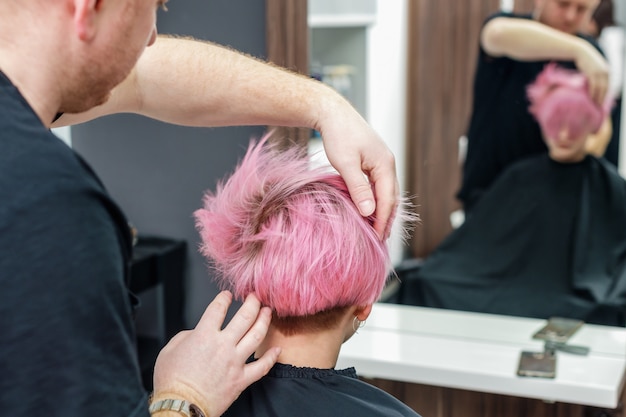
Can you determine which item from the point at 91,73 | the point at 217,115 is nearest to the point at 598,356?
the point at 217,115

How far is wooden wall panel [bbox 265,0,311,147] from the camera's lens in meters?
2.10

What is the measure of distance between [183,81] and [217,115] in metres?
0.09

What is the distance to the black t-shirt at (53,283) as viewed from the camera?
0.68 m

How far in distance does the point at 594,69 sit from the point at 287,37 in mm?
882

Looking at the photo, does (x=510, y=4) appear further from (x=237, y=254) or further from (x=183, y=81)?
(x=237, y=254)

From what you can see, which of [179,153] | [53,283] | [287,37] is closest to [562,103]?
[287,37]

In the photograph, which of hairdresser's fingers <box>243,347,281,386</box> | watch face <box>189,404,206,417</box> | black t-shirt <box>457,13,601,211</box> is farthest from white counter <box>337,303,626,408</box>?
watch face <box>189,404,206,417</box>

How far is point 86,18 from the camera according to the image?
2.60ft

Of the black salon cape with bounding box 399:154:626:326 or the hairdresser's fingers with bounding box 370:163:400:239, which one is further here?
the black salon cape with bounding box 399:154:626:326

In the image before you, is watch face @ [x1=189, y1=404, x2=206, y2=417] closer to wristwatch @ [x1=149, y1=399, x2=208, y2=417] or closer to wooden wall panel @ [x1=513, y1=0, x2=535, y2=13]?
wristwatch @ [x1=149, y1=399, x2=208, y2=417]

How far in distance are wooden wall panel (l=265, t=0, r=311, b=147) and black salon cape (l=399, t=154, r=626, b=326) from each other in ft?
2.03

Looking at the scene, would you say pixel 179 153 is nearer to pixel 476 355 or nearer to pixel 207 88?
pixel 207 88

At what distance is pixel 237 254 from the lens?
1.20 metres

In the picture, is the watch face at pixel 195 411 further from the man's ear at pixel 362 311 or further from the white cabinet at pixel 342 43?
the white cabinet at pixel 342 43
